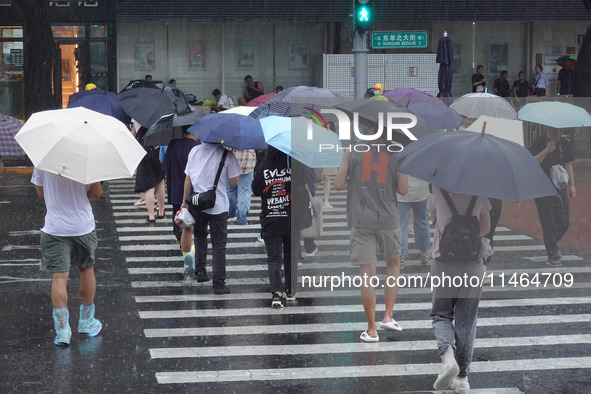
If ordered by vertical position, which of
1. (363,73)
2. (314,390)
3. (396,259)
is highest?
(363,73)

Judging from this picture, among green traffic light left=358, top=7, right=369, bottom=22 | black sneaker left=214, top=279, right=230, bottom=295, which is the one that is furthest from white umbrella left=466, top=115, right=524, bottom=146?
green traffic light left=358, top=7, right=369, bottom=22

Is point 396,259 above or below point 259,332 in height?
above

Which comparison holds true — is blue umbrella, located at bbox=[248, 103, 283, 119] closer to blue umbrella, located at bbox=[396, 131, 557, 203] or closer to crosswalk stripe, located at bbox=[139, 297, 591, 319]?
crosswalk stripe, located at bbox=[139, 297, 591, 319]

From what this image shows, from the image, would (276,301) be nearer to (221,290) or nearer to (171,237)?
(221,290)

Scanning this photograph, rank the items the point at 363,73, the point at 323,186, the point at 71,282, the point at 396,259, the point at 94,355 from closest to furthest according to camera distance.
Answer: the point at 94,355, the point at 396,259, the point at 71,282, the point at 323,186, the point at 363,73

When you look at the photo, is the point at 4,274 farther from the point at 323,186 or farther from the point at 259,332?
the point at 323,186

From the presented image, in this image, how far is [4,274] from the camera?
1136 centimetres

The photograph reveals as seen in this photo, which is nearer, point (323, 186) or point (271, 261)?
point (271, 261)

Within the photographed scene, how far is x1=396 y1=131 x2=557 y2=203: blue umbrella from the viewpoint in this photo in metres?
6.61

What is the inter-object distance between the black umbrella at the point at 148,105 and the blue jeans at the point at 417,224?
4.19 metres

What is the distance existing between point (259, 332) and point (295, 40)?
22.5m

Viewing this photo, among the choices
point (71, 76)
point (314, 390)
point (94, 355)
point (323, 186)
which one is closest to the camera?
point (314, 390)

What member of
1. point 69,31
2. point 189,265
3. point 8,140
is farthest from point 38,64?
point 8,140

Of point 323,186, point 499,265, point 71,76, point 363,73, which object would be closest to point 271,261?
point 499,265
